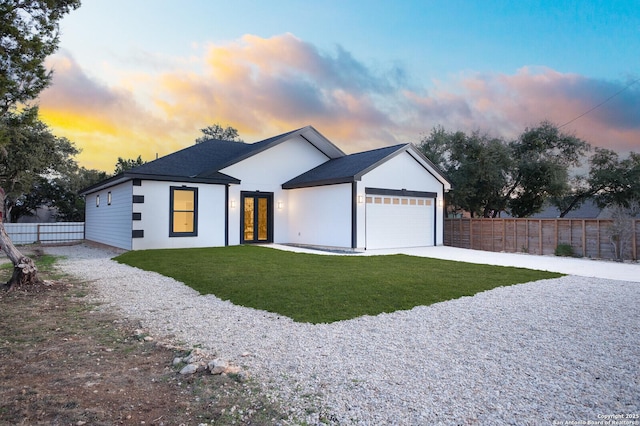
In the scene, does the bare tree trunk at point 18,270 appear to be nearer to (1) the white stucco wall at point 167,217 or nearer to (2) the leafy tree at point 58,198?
(1) the white stucco wall at point 167,217

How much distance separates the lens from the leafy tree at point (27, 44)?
6.68m

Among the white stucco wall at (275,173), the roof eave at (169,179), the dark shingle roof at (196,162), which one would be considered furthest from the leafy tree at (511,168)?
the roof eave at (169,179)

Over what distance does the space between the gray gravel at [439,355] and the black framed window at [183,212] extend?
7667 millimetres

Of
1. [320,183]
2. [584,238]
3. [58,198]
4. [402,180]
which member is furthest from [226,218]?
[58,198]

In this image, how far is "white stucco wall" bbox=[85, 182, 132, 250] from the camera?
46.0 feet

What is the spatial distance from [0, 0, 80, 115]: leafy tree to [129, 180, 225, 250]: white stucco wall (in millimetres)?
6451

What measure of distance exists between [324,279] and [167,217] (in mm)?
8215

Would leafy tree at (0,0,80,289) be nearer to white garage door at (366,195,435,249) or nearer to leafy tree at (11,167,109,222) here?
white garage door at (366,195,435,249)

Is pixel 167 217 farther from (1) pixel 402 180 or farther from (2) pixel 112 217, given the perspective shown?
(1) pixel 402 180

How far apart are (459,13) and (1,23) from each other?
1315cm

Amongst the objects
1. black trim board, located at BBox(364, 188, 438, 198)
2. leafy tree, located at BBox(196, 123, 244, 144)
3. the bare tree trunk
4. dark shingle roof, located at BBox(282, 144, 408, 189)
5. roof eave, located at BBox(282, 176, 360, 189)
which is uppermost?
leafy tree, located at BBox(196, 123, 244, 144)

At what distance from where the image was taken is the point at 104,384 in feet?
10.3

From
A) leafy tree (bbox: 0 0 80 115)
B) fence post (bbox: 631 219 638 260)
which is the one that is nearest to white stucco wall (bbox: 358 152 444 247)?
fence post (bbox: 631 219 638 260)

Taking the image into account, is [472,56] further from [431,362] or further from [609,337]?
[431,362]
